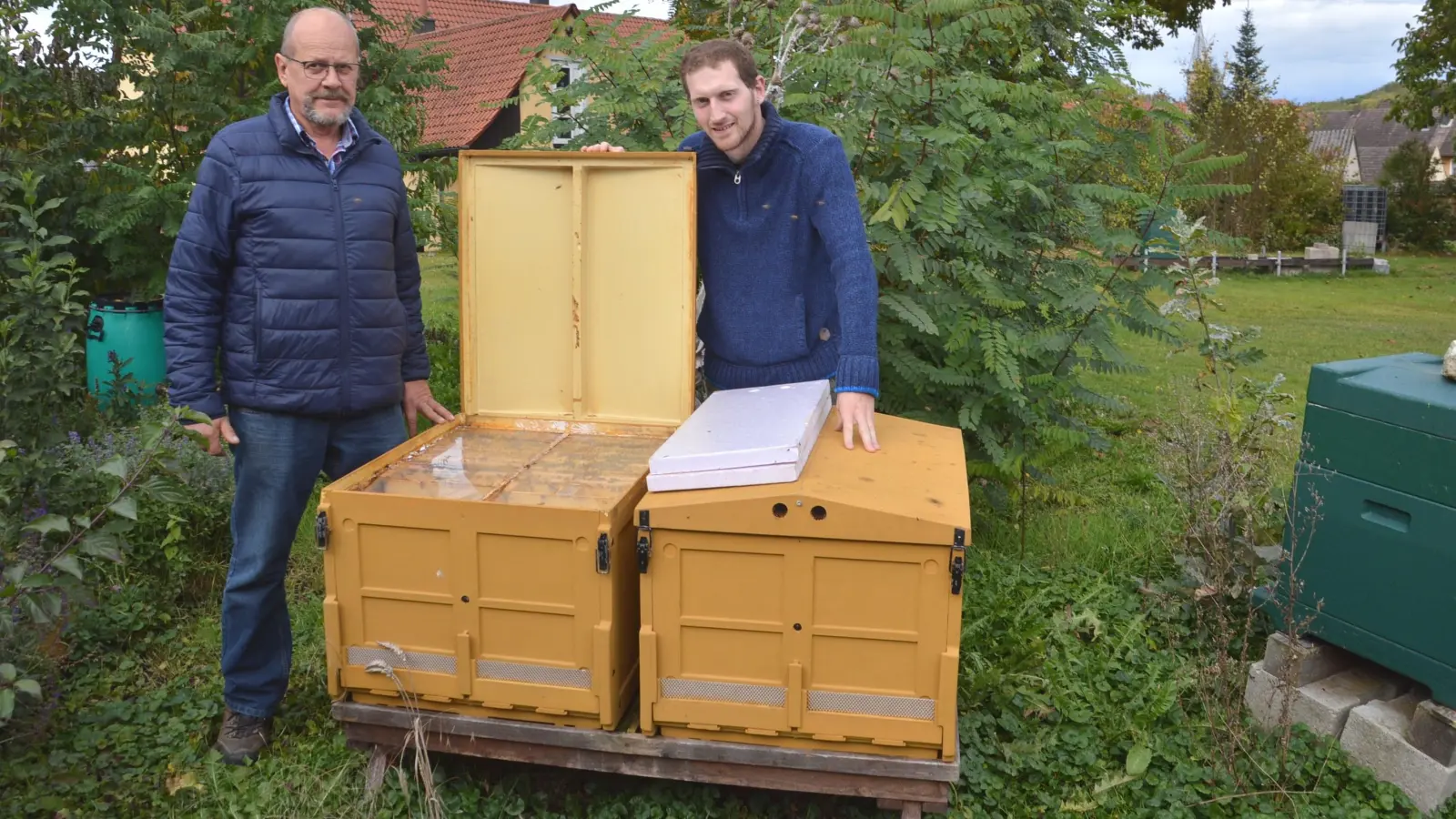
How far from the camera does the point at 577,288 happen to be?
4.02 meters

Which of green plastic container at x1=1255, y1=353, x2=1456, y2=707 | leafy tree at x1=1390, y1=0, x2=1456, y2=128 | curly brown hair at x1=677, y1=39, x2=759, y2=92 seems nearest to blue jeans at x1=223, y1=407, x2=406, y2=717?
curly brown hair at x1=677, y1=39, x2=759, y2=92

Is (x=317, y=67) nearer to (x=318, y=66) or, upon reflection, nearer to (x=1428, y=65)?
(x=318, y=66)

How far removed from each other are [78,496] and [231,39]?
4676 millimetres

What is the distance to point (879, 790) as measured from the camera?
3.18 m

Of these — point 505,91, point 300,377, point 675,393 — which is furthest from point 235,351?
point 505,91

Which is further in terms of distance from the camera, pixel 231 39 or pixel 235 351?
pixel 231 39

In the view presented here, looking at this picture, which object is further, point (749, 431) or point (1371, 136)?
point (1371, 136)

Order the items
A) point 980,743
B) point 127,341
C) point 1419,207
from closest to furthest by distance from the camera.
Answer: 1. point 980,743
2. point 127,341
3. point 1419,207

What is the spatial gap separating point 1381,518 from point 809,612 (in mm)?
2237

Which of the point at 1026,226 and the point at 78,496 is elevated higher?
the point at 1026,226

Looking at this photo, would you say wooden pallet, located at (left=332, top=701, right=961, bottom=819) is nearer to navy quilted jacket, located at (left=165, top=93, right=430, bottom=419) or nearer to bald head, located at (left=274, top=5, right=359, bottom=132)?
navy quilted jacket, located at (left=165, top=93, right=430, bottom=419)

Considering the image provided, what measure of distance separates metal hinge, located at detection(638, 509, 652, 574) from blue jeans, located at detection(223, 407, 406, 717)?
147cm

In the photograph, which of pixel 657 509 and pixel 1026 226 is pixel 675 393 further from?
pixel 1026 226

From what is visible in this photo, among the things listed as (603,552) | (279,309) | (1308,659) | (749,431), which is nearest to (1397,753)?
(1308,659)
